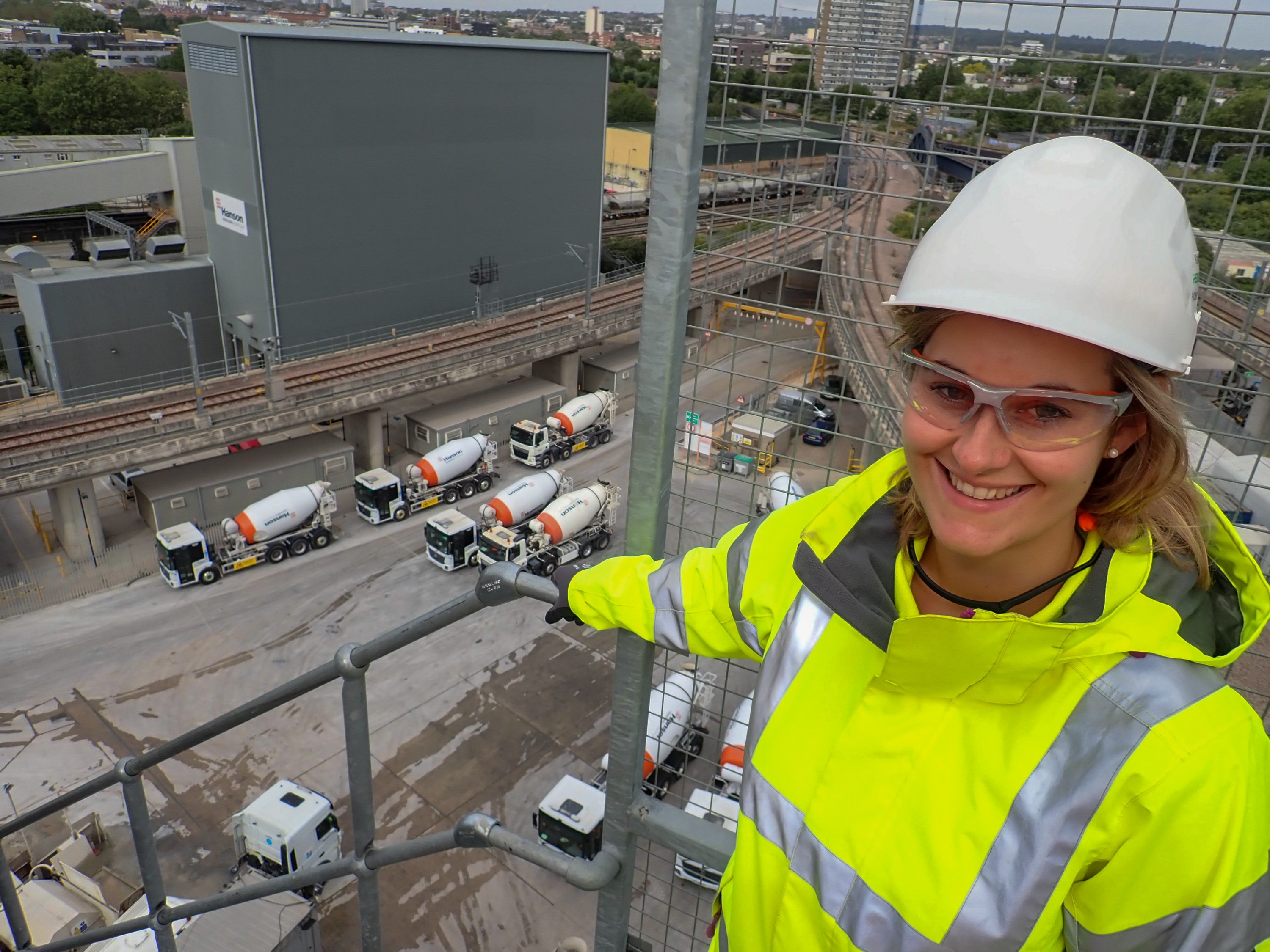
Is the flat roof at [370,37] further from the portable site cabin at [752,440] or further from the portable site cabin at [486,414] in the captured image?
the portable site cabin at [752,440]

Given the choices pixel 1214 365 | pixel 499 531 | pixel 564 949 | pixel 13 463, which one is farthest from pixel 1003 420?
pixel 13 463

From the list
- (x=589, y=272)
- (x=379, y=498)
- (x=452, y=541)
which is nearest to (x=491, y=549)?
(x=452, y=541)

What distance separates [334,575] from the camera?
19344 mm

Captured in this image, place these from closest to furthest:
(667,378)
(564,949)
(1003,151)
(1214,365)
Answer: (667,378) → (1003,151) → (1214,365) → (564,949)

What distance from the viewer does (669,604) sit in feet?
9.08

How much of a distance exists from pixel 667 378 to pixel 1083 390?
4.20ft

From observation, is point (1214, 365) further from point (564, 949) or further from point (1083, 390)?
point (564, 949)

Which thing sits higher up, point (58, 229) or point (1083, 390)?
point (1083, 390)

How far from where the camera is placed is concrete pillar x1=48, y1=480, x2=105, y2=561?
18750mm

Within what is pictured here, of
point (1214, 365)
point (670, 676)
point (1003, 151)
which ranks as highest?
point (1003, 151)

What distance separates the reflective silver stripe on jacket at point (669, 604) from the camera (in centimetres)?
275

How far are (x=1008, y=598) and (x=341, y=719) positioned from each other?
1442 cm

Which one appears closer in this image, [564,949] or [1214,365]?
[1214,365]

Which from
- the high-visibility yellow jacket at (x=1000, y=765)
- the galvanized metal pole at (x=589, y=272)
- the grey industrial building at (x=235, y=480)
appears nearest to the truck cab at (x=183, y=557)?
the grey industrial building at (x=235, y=480)
